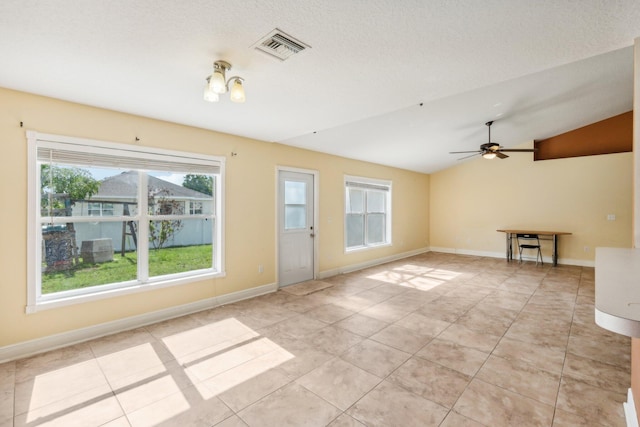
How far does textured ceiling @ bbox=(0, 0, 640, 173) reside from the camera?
1691mm

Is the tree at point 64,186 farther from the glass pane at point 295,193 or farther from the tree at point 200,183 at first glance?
the glass pane at point 295,193

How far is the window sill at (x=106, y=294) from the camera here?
277 cm

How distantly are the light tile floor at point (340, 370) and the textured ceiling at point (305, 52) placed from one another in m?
2.49

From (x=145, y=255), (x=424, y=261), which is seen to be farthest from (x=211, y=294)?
(x=424, y=261)

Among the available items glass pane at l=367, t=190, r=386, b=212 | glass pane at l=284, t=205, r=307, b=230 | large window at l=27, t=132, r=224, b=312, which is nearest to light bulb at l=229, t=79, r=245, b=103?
large window at l=27, t=132, r=224, b=312

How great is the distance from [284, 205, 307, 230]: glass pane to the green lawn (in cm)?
144

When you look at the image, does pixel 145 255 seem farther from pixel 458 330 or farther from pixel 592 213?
pixel 592 213

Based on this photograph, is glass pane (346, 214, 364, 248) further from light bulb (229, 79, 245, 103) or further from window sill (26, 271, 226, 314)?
light bulb (229, 79, 245, 103)

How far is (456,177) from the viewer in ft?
27.3

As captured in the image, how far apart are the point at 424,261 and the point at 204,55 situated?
669cm

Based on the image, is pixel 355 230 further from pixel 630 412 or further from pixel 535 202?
pixel 630 412

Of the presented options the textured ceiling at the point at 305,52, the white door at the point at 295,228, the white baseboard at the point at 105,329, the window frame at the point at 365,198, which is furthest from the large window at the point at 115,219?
the window frame at the point at 365,198

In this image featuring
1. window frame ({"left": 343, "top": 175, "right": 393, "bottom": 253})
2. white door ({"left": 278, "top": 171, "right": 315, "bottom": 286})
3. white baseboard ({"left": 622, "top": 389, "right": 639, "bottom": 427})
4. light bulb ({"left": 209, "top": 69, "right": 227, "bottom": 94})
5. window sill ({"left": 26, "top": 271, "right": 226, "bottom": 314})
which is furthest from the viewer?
window frame ({"left": 343, "top": 175, "right": 393, "bottom": 253})

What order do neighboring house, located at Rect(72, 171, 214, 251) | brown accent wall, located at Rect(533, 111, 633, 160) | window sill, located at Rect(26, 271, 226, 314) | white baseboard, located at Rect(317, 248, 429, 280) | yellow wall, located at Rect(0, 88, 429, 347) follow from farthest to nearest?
1. brown accent wall, located at Rect(533, 111, 633, 160)
2. white baseboard, located at Rect(317, 248, 429, 280)
3. neighboring house, located at Rect(72, 171, 214, 251)
4. window sill, located at Rect(26, 271, 226, 314)
5. yellow wall, located at Rect(0, 88, 429, 347)
